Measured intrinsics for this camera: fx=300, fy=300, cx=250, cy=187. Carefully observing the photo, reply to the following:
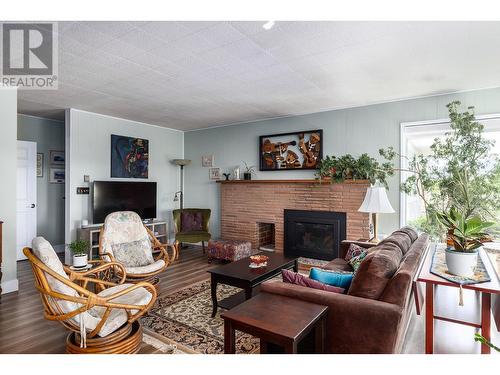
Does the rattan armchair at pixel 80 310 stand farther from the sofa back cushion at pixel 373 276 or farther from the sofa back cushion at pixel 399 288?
the sofa back cushion at pixel 399 288

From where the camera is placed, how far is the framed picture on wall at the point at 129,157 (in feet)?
17.8

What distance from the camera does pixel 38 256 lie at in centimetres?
202

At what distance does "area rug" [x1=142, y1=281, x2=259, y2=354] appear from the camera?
238cm

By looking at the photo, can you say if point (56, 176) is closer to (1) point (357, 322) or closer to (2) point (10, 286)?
(2) point (10, 286)

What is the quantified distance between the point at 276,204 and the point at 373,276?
136 inches

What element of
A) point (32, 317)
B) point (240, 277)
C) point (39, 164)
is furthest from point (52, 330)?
point (39, 164)

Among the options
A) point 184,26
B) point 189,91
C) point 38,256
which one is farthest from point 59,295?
point 189,91

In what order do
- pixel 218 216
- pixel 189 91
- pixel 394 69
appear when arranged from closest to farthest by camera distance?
pixel 394 69, pixel 189 91, pixel 218 216

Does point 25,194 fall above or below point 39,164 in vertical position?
below

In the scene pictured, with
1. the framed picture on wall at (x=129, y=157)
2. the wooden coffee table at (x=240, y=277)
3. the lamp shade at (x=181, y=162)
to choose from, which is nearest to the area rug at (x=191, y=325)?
the wooden coffee table at (x=240, y=277)

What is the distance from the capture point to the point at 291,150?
5.27 metres

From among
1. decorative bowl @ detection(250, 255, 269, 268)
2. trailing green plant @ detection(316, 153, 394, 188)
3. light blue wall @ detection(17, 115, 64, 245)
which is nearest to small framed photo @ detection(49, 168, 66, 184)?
light blue wall @ detection(17, 115, 64, 245)
